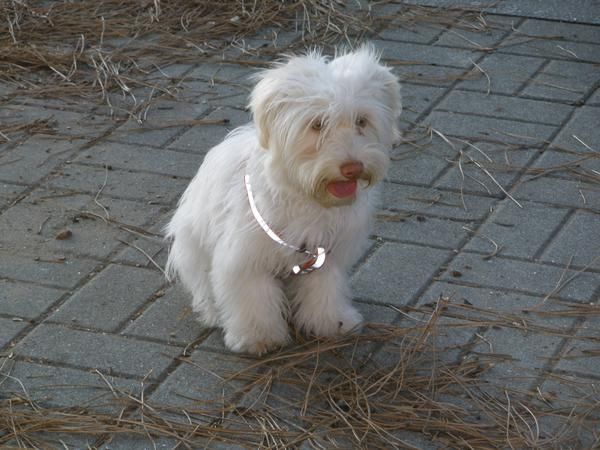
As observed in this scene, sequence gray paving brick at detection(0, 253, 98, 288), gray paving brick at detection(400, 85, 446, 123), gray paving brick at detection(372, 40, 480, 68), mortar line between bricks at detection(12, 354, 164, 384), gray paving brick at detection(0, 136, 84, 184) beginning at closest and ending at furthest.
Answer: mortar line between bricks at detection(12, 354, 164, 384), gray paving brick at detection(0, 253, 98, 288), gray paving brick at detection(0, 136, 84, 184), gray paving brick at detection(400, 85, 446, 123), gray paving brick at detection(372, 40, 480, 68)

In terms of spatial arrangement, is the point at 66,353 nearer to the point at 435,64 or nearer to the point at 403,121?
the point at 403,121

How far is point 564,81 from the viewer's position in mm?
6254

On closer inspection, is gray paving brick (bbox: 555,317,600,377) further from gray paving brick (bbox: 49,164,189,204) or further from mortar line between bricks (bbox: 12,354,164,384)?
gray paving brick (bbox: 49,164,189,204)

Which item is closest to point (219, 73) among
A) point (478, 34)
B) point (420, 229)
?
point (478, 34)

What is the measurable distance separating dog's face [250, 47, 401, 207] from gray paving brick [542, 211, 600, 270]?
126 centimetres

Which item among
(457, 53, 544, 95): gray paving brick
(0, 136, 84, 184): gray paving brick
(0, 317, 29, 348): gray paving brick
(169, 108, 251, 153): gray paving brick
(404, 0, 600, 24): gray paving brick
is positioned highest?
(0, 317, 29, 348): gray paving brick

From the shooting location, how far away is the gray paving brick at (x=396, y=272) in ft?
14.6

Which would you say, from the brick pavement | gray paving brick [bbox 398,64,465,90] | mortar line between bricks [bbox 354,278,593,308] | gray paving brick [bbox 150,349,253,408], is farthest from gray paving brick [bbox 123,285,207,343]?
gray paving brick [bbox 398,64,465,90]

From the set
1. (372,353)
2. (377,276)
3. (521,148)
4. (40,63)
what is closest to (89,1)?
(40,63)

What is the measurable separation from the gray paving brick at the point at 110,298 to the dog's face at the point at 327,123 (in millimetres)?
950

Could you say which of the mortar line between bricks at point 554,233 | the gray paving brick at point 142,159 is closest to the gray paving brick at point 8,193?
the gray paving brick at point 142,159

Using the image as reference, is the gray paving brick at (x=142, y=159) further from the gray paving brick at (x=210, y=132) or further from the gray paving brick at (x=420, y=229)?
the gray paving brick at (x=420, y=229)

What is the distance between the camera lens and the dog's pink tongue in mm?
3660

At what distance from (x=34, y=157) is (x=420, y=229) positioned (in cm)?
183
